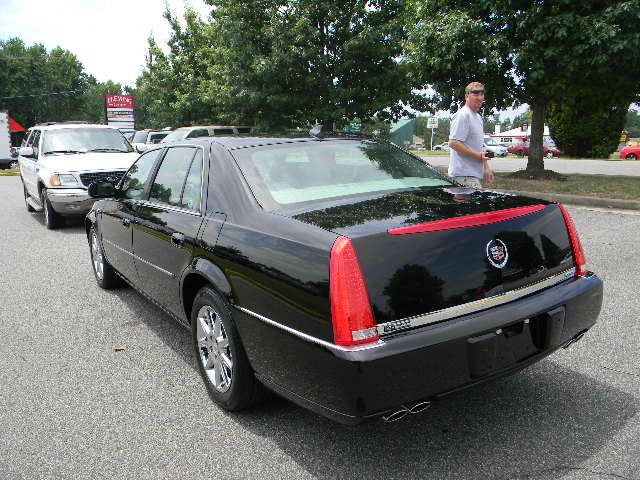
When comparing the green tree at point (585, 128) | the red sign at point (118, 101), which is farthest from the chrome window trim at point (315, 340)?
the red sign at point (118, 101)

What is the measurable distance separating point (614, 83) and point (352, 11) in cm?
790

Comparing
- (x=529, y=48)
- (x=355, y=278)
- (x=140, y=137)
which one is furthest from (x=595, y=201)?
(x=140, y=137)

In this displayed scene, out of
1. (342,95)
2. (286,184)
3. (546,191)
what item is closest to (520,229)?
(286,184)

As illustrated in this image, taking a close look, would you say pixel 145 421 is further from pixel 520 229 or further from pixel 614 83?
pixel 614 83

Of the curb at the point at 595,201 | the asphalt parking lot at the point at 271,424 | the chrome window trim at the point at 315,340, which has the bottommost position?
the asphalt parking lot at the point at 271,424

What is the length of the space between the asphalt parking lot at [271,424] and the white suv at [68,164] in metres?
5.03

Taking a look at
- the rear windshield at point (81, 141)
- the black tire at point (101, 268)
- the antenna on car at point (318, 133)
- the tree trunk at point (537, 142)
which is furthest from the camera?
the tree trunk at point (537, 142)

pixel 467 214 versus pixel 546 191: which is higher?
pixel 467 214

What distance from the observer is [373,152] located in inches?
145

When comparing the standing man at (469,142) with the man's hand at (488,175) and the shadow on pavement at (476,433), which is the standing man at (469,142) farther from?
the shadow on pavement at (476,433)

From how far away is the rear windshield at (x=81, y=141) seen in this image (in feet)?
33.0

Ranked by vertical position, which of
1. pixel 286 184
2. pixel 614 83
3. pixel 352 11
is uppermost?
pixel 352 11

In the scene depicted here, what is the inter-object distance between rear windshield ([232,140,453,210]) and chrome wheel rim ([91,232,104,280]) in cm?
288

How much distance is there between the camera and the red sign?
38.8 meters
